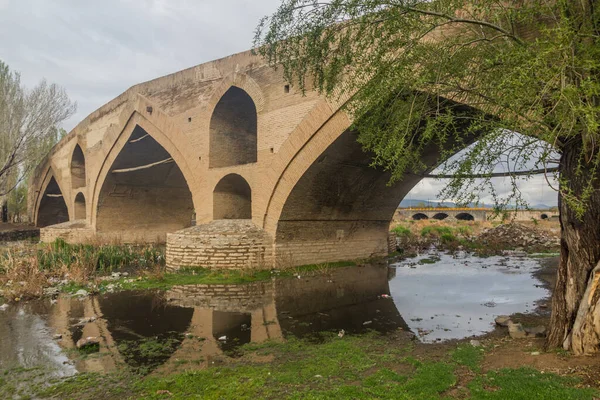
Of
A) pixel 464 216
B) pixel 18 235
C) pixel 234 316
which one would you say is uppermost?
pixel 464 216

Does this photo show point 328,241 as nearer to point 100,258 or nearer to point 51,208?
point 100,258

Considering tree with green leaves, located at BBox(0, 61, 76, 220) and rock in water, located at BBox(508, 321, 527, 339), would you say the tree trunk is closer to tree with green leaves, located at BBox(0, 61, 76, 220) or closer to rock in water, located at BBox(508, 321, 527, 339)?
rock in water, located at BBox(508, 321, 527, 339)

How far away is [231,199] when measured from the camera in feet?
41.8

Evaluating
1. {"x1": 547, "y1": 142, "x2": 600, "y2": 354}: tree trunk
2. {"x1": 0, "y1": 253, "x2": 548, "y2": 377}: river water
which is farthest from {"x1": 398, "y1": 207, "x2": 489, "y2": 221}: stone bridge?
{"x1": 547, "y1": 142, "x2": 600, "y2": 354}: tree trunk

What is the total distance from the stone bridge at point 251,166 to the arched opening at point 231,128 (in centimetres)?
3

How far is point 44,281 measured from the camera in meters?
8.87

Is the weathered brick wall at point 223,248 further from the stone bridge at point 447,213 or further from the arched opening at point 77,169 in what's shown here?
the stone bridge at point 447,213

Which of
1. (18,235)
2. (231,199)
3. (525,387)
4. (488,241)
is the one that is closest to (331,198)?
(231,199)

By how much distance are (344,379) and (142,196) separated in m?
17.2

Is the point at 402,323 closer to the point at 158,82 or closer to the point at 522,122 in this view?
the point at 522,122

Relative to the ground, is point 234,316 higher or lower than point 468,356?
lower

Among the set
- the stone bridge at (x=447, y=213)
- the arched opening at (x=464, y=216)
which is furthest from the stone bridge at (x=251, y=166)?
the arched opening at (x=464, y=216)

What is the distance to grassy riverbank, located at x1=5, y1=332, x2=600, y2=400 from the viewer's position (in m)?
3.51

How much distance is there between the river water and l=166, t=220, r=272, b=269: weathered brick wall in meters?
1.17
